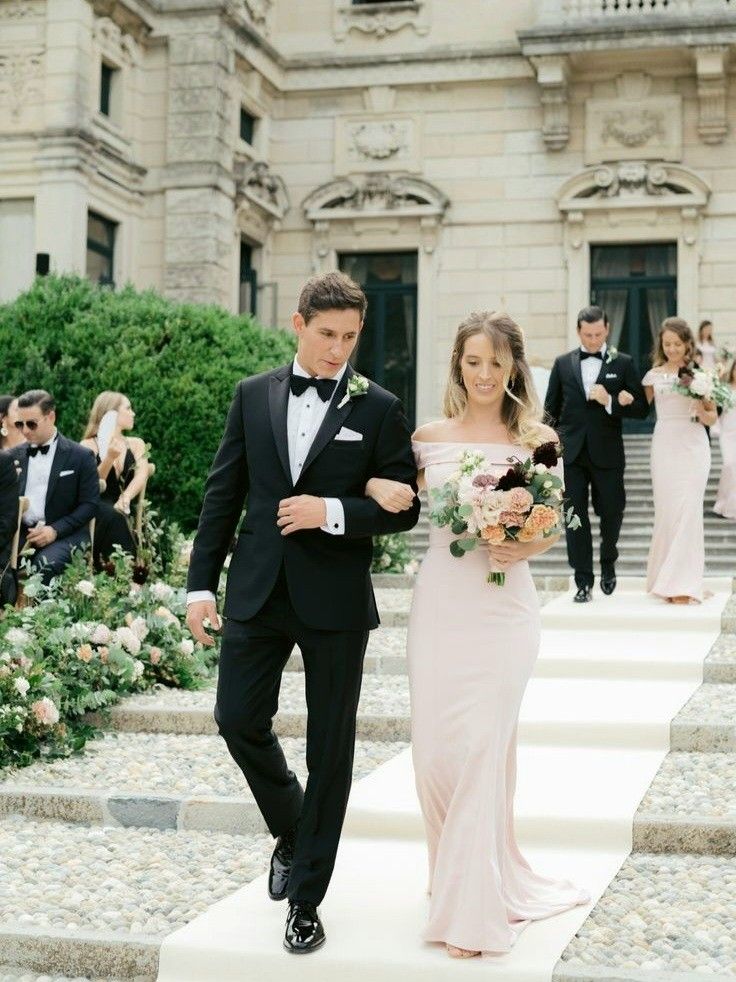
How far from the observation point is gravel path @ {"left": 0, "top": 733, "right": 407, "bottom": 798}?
6184 millimetres

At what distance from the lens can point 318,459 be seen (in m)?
4.14

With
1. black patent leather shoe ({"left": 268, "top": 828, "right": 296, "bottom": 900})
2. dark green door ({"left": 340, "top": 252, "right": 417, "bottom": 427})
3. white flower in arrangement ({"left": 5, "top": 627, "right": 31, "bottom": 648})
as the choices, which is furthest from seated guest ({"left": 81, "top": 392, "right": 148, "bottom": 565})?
dark green door ({"left": 340, "top": 252, "right": 417, "bottom": 427})

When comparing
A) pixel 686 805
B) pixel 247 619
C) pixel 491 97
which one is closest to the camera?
pixel 247 619

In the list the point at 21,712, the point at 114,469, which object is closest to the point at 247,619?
the point at 21,712

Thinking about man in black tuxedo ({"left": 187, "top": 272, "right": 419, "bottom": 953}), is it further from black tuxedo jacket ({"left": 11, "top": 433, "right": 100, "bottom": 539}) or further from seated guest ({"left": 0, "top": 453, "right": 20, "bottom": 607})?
black tuxedo jacket ({"left": 11, "top": 433, "right": 100, "bottom": 539})

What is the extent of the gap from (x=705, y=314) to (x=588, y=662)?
1389 cm

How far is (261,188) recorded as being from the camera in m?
21.6

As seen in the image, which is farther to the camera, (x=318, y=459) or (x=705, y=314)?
(x=705, y=314)

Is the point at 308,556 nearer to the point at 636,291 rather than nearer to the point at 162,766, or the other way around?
the point at 162,766

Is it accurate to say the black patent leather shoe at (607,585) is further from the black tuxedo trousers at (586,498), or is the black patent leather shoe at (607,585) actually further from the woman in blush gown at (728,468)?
the woman in blush gown at (728,468)

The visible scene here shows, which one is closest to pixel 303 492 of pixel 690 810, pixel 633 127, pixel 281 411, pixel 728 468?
pixel 281 411

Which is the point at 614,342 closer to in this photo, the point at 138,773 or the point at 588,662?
the point at 588,662

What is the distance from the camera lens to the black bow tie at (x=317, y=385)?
13.8ft

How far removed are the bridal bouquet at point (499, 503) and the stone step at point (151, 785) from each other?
2.18m
